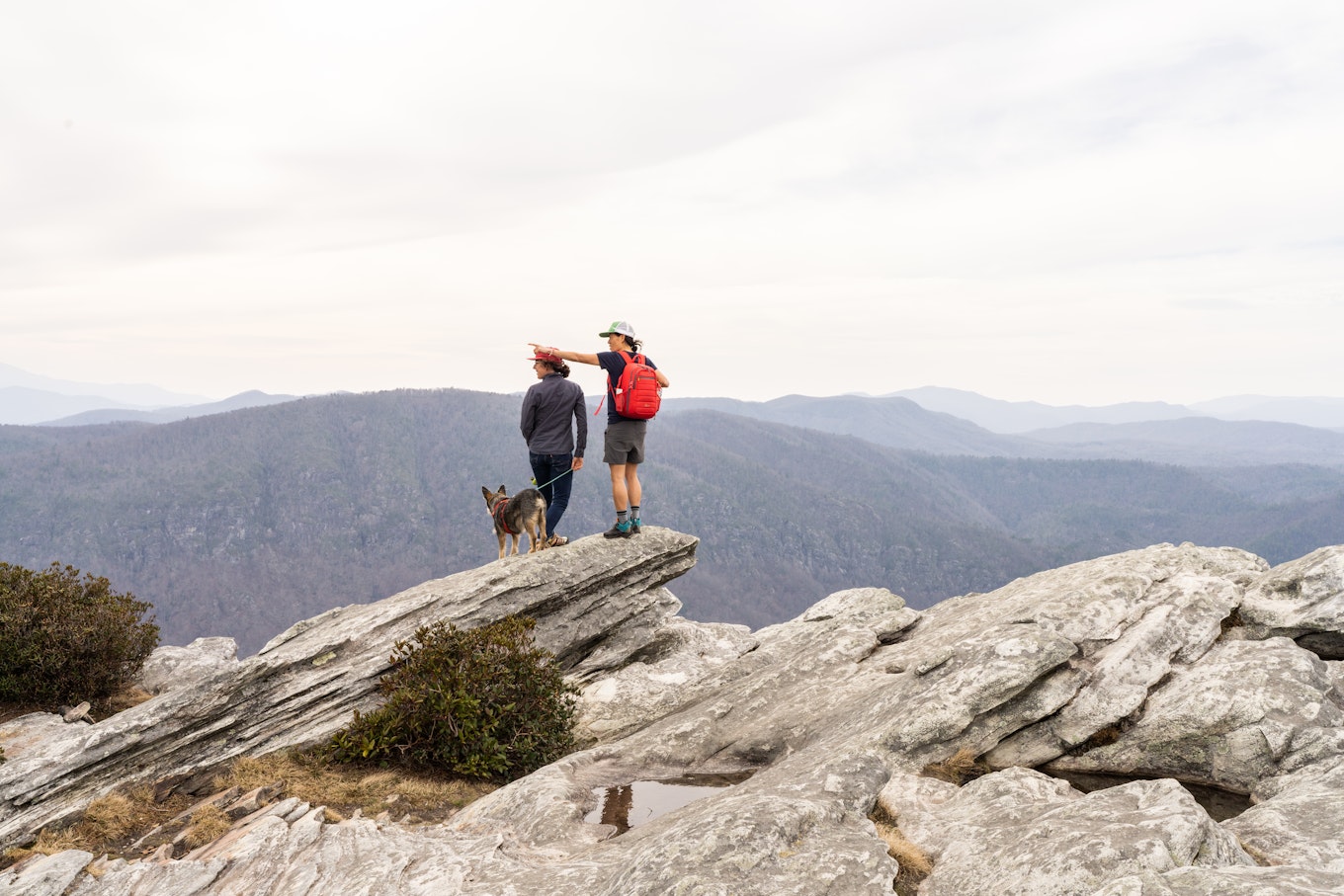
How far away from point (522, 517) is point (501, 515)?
929mm

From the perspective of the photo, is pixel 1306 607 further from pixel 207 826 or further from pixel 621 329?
pixel 207 826

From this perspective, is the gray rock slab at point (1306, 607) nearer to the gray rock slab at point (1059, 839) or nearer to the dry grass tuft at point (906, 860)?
the gray rock slab at point (1059, 839)

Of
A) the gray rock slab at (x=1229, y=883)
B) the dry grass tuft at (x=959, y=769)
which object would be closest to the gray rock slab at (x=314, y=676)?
the dry grass tuft at (x=959, y=769)

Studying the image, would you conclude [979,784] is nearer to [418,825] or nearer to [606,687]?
[418,825]

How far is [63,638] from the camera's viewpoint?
1867 centimetres

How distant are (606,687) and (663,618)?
13.2 ft

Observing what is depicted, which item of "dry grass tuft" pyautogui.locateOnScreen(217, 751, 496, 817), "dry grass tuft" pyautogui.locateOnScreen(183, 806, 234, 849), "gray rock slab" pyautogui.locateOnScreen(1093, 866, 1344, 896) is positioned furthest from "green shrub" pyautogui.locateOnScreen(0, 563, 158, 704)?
"gray rock slab" pyautogui.locateOnScreen(1093, 866, 1344, 896)

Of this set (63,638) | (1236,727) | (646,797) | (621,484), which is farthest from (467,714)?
(63,638)

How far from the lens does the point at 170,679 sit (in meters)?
22.0

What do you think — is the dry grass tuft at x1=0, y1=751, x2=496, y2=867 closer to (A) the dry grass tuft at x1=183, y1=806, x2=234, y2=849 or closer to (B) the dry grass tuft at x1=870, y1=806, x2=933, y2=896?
(A) the dry grass tuft at x1=183, y1=806, x2=234, y2=849

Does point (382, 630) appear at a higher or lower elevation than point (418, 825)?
higher

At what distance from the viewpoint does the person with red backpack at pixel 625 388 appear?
53.7 feet

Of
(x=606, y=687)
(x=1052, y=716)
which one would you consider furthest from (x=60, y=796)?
(x=1052, y=716)

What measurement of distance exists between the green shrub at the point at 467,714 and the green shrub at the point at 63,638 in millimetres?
10117
